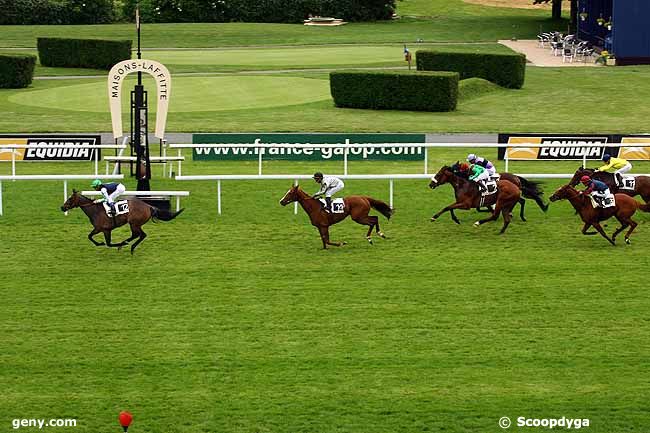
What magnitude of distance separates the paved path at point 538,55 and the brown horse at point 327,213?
28.0m

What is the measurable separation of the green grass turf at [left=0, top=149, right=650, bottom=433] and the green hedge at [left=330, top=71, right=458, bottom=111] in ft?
45.1

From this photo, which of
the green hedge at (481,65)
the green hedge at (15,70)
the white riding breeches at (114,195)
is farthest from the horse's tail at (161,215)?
the green hedge at (15,70)

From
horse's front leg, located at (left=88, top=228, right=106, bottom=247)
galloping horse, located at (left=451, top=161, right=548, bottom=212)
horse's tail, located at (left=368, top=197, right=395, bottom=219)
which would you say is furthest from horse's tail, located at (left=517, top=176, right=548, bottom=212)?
horse's front leg, located at (left=88, top=228, right=106, bottom=247)

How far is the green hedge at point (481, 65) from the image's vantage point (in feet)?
122

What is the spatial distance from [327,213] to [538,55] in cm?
3250

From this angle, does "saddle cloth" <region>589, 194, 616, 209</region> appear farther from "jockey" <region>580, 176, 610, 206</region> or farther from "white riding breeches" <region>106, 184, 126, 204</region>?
"white riding breeches" <region>106, 184, 126, 204</region>

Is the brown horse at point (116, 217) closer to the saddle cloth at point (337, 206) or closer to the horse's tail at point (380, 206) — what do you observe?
the saddle cloth at point (337, 206)

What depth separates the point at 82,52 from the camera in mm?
43781

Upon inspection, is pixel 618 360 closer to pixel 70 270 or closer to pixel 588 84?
pixel 70 270

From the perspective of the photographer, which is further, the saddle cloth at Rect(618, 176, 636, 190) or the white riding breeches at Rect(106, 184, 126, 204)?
the saddle cloth at Rect(618, 176, 636, 190)

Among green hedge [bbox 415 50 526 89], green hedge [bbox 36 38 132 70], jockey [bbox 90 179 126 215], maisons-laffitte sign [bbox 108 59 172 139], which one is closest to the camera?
jockey [bbox 90 179 126 215]

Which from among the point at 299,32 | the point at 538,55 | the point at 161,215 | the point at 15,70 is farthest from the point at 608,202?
the point at 299,32

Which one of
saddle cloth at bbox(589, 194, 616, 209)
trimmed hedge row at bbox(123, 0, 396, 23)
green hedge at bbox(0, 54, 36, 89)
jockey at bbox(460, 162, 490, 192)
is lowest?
green hedge at bbox(0, 54, 36, 89)

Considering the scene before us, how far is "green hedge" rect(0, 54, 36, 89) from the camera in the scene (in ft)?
124
